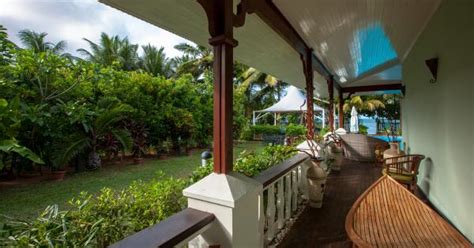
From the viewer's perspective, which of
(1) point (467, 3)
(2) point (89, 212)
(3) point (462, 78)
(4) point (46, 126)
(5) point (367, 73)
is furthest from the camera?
(5) point (367, 73)

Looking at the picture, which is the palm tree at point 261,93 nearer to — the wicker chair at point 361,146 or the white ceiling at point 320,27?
the wicker chair at point 361,146

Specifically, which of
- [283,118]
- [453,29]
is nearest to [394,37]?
[453,29]

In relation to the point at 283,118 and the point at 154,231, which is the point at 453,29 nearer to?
the point at 154,231

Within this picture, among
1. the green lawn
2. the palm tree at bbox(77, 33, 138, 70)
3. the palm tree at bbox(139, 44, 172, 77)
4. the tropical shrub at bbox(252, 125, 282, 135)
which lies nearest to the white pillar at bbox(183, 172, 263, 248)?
the green lawn

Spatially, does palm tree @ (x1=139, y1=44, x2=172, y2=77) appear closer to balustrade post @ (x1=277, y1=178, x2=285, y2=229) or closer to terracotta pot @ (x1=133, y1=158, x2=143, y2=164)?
terracotta pot @ (x1=133, y1=158, x2=143, y2=164)

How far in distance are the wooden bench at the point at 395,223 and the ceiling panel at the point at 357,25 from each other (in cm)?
199

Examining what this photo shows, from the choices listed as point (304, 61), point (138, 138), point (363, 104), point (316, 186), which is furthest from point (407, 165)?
point (363, 104)

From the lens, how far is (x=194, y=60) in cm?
2022

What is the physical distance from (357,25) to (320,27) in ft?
1.97

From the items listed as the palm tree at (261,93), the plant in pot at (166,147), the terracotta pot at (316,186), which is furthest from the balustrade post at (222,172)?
the palm tree at (261,93)

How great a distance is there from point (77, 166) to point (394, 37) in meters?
7.97

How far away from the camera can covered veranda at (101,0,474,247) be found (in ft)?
5.28

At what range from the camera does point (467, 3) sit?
2.27 metres

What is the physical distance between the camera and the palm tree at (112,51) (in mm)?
19089
